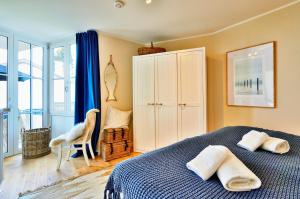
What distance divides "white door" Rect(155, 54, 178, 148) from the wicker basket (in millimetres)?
2188

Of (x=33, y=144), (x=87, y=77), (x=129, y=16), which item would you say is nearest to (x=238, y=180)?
(x=129, y=16)

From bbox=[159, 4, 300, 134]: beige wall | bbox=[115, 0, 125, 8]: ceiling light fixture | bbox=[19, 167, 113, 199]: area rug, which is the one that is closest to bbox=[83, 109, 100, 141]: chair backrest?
bbox=[19, 167, 113, 199]: area rug

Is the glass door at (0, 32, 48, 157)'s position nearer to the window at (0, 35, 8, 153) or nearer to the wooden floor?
the window at (0, 35, 8, 153)

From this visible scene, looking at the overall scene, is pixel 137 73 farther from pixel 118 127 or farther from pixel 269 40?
pixel 269 40

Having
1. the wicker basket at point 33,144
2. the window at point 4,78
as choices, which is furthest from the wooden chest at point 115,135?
the window at point 4,78

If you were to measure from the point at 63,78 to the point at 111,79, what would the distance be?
3.65ft

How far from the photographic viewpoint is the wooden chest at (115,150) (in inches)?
123

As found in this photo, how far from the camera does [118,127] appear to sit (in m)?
3.35

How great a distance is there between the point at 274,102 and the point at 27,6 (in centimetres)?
356

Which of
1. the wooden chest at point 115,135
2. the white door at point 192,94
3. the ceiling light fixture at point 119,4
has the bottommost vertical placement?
the wooden chest at point 115,135

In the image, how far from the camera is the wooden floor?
2.24 m

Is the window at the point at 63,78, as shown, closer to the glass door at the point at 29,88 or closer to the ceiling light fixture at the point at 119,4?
the glass door at the point at 29,88

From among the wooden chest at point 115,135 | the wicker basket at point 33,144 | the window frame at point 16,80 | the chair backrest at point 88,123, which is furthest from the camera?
the window frame at point 16,80

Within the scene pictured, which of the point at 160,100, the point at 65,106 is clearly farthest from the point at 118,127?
the point at 65,106
